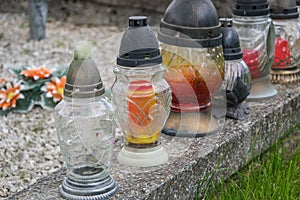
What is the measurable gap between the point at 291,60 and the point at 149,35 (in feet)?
4.12

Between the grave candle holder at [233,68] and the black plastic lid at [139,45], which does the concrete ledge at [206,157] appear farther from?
the black plastic lid at [139,45]

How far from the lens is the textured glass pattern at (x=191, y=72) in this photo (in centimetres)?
218

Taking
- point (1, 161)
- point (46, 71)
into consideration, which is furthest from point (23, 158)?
point (46, 71)

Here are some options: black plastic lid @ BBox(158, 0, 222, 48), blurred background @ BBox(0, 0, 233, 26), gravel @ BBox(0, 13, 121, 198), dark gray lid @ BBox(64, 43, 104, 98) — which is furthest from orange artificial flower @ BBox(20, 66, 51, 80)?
blurred background @ BBox(0, 0, 233, 26)

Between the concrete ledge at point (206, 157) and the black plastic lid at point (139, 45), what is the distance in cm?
39

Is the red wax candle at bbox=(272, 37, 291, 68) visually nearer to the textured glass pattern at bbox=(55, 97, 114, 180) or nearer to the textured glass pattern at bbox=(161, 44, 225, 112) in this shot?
the textured glass pattern at bbox=(161, 44, 225, 112)

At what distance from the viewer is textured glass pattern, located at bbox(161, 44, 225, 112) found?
2.18 meters

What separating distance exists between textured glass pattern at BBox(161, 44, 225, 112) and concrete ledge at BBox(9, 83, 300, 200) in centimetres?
16

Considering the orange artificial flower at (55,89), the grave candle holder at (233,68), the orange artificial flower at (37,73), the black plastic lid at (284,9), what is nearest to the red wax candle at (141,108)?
the grave candle holder at (233,68)

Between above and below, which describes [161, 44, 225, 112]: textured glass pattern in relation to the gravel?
above

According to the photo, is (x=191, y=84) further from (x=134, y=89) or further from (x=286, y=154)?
(x=286, y=154)

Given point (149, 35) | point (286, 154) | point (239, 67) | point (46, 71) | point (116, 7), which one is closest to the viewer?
point (149, 35)

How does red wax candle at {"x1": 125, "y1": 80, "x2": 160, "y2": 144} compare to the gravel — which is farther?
the gravel

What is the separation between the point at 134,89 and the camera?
1944mm
